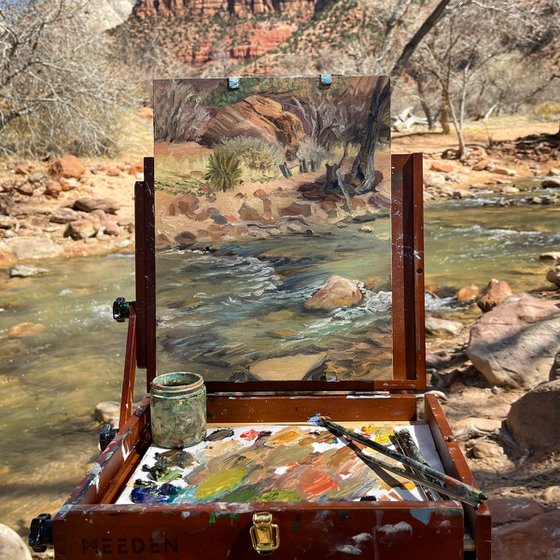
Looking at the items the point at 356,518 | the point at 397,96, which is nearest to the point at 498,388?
the point at 356,518

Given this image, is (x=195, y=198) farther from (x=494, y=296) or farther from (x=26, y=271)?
(x=26, y=271)

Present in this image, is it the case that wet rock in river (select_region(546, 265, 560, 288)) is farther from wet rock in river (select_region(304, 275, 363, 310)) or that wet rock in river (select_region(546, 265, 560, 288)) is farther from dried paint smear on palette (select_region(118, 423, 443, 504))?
dried paint smear on palette (select_region(118, 423, 443, 504))

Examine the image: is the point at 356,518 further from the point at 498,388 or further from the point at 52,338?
the point at 52,338

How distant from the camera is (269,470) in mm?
2387

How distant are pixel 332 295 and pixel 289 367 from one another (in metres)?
0.33

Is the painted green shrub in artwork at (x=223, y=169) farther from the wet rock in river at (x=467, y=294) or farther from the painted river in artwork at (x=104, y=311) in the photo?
the wet rock in river at (x=467, y=294)

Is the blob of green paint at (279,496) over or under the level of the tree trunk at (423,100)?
under

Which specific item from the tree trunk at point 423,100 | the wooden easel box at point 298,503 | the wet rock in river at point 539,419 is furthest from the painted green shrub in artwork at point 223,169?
the tree trunk at point 423,100

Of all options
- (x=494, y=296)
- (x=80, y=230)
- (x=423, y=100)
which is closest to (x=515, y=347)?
(x=494, y=296)

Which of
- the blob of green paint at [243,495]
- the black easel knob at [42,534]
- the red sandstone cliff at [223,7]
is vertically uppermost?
the red sandstone cliff at [223,7]

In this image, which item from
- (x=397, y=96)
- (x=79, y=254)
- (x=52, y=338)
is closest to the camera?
(x=52, y=338)

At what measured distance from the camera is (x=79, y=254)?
11.6m

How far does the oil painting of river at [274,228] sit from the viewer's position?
112 inches

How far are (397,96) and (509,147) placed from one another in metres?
14.8
